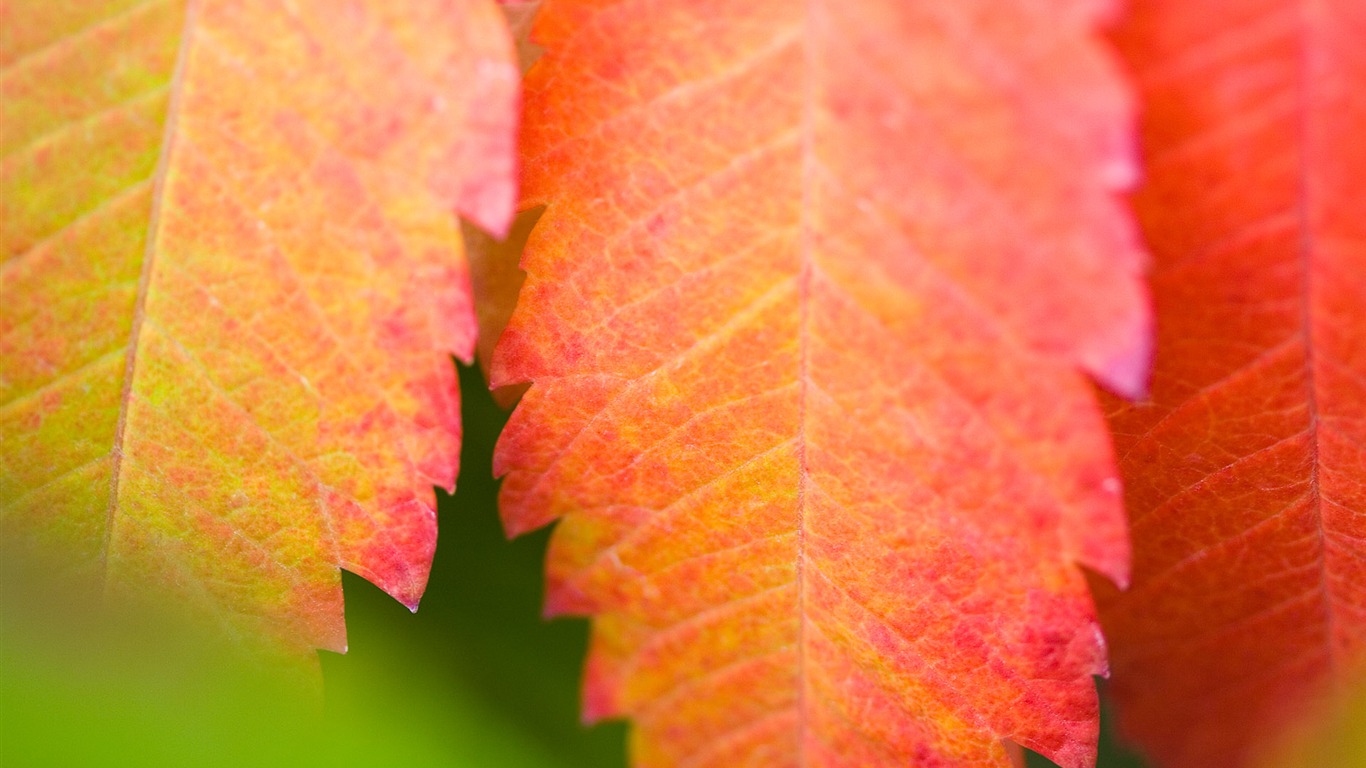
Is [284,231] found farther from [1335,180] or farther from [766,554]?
[1335,180]

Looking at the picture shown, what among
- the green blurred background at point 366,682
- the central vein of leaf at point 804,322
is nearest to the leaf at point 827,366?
the central vein of leaf at point 804,322

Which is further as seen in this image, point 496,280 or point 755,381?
point 496,280

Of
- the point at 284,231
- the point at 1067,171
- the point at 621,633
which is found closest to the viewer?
the point at 1067,171

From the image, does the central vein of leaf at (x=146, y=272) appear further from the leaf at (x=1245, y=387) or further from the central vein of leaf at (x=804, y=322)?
the leaf at (x=1245, y=387)

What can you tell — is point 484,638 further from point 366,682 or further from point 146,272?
point 146,272

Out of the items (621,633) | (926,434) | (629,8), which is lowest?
(621,633)

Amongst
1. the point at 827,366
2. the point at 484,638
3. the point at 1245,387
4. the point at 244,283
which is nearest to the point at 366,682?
the point at 484,638

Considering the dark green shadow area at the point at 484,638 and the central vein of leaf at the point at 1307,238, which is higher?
the central vein of leaf at the point at 1307,238

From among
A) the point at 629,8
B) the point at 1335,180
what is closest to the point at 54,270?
the point at 629,8
